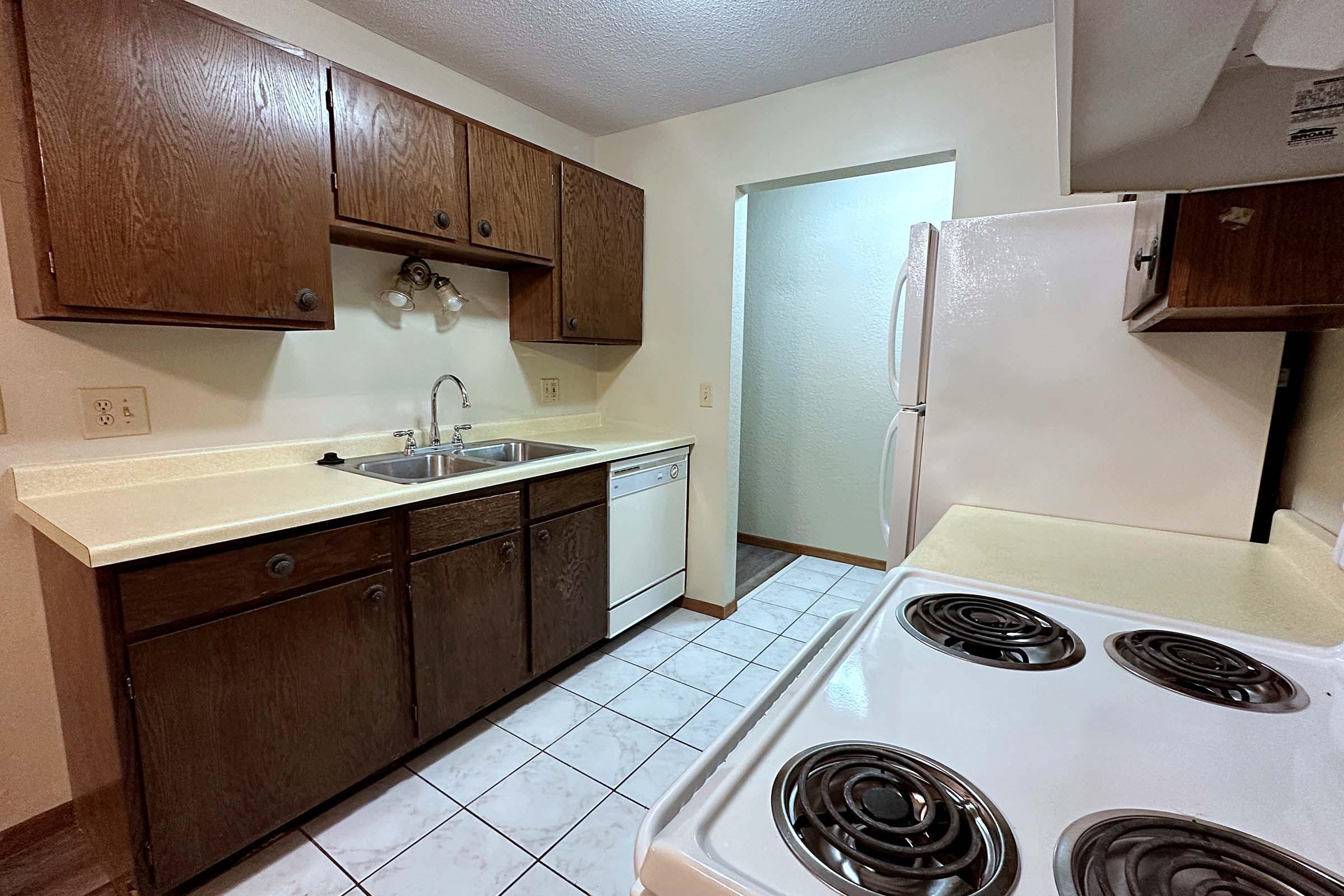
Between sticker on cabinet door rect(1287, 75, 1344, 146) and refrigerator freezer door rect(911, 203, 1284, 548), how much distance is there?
2.65 feet

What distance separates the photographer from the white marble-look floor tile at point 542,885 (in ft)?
4.48

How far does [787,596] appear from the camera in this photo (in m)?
3.17

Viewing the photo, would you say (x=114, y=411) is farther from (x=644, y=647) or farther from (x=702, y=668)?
(x=702, y=668)

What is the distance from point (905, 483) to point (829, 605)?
1.46m

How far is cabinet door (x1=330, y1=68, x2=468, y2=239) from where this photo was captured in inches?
65.9

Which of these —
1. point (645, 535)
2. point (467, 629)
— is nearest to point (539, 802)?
point (467, 629)

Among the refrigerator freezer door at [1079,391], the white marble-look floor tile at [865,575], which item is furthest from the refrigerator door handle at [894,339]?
the white marble-look floor tile at [865,575]

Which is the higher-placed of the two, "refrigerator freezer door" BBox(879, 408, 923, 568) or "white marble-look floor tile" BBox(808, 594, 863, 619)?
"refrigerator freezer door" BBox(879, 408, 923, 568)

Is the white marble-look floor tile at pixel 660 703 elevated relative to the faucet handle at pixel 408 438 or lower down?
lower down

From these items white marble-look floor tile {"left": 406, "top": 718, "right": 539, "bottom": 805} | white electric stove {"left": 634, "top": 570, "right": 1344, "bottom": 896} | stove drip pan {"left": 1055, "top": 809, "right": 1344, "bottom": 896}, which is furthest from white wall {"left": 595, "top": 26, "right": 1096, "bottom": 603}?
stove drip pan {"left": 1055, "top": 809, "right": 1344, "bottom": 896}

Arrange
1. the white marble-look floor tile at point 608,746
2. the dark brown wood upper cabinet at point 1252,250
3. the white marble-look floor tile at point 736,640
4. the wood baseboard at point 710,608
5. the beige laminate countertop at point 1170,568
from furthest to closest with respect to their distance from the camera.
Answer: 1. the wood baseboard at point 710,608
2. the white marble-look floor tile at point 736,640
3. the white marble-look floor tile at point 608,746
4. the beige laminate countertop at point 1170,568
5. the dark brown wood upper cabinet at point 1252,250

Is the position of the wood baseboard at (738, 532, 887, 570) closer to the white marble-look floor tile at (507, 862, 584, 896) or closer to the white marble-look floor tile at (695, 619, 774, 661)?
the white marble-look floor tile at (695, 619, 774, 661)

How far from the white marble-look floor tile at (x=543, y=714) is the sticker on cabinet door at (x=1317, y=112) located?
2157mm

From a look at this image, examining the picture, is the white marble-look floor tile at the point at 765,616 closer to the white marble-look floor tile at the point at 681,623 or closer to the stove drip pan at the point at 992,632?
the white marble-look floor tile at the point at 681,623
